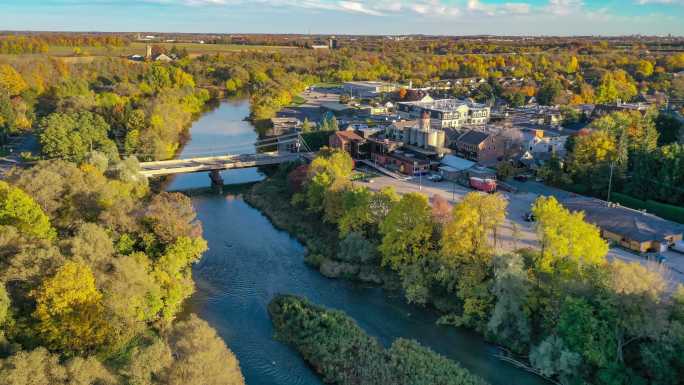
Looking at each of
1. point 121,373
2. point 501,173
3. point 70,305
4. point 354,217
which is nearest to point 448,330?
point 354,217

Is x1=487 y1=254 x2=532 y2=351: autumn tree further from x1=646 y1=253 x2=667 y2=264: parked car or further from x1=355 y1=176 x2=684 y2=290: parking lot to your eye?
x1=646 y1=253 x2=667 y2=264: parked car

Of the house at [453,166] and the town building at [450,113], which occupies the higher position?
the town building at [450,113]

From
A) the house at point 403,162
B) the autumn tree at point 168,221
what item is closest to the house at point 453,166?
the house at point 403,162

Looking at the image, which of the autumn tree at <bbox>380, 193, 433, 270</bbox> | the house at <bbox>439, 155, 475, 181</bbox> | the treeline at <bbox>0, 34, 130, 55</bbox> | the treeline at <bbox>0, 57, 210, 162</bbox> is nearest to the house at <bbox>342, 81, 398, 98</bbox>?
the treeline at <bbox>0, 57, 210, 162</bbox>

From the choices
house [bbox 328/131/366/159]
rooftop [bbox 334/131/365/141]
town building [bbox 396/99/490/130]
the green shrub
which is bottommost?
the green shrub

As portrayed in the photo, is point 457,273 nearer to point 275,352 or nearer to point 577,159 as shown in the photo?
point 275,352

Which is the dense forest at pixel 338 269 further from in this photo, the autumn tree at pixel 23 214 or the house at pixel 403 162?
the house at pixel 403 162
